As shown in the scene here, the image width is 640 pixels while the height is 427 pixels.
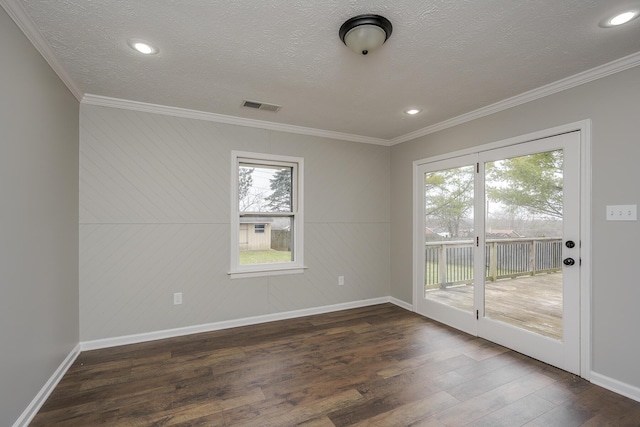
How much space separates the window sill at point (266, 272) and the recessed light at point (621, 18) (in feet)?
11.9

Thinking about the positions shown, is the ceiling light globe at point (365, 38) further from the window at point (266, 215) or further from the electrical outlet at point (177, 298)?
the electrical outlet at point (177, 298)

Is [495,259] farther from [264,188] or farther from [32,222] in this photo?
[32,222]

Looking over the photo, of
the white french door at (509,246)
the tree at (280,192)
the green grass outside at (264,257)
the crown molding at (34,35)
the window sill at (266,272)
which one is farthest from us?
the tree at (280,192)

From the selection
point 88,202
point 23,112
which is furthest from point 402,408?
point 88,202

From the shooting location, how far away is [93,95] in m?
3.05

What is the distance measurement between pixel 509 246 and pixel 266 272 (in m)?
2.83

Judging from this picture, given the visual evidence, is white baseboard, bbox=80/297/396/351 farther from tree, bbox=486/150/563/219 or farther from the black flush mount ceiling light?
the black flush mount ceiling light

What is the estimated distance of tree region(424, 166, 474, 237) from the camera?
11.9 ft

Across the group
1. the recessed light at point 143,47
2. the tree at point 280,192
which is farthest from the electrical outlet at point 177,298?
the recessed light at point 143,47

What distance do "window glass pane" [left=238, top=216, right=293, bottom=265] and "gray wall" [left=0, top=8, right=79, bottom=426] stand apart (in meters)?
1.75

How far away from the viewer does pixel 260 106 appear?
133 inches

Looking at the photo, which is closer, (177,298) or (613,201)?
(613,201)

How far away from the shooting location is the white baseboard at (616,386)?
225 cm

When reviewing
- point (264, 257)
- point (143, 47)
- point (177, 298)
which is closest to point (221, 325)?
point (177, 298)
